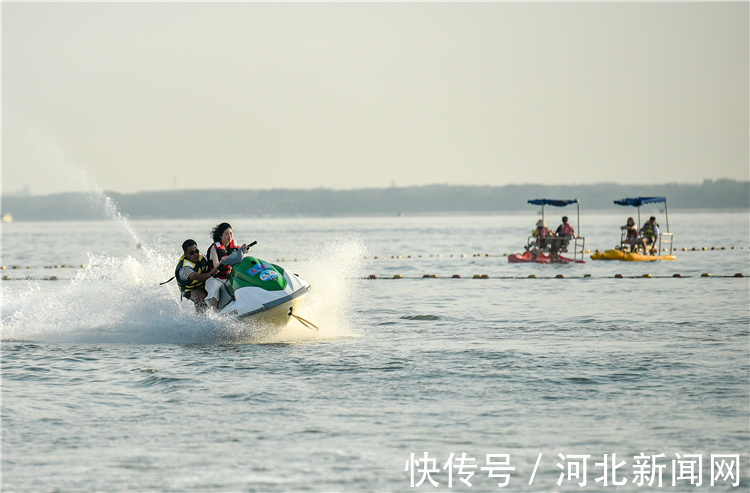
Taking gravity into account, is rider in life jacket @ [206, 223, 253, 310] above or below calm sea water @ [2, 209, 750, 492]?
above

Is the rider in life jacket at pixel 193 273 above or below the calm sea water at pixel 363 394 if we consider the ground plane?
above

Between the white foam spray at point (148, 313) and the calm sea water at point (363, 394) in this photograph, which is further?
the white foam spray at point (148, 313)

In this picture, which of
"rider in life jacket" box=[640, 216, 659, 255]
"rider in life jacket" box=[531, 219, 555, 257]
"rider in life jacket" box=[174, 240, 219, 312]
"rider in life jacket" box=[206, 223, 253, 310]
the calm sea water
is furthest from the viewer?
"rider in life jacket" box=[640, 216, 659, 255]

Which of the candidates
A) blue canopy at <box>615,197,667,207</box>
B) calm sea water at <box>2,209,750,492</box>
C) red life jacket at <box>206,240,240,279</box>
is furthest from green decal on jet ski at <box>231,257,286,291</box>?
blue canopy at <box>615,197,667,207</box>

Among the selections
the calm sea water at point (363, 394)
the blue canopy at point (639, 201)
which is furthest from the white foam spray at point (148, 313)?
the blue canopy at point (639, 201)

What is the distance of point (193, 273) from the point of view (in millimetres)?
12406

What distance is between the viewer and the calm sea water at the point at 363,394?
6305mm

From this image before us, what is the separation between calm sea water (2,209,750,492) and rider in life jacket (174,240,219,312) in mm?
315

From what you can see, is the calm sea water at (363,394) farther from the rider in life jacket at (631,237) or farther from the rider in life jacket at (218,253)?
the rider in life jacket at (631,237)

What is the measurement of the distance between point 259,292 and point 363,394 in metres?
3.83

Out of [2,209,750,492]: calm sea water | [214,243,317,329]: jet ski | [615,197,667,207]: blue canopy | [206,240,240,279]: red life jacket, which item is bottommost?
[2,209,750,492]: calm sea water

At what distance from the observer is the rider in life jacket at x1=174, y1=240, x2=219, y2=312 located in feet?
40.7

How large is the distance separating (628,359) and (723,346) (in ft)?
5.93

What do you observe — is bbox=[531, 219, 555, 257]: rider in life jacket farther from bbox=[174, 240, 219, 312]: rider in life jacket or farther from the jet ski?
bbox=[174, 240, 219, 312]: rider in life jacket
